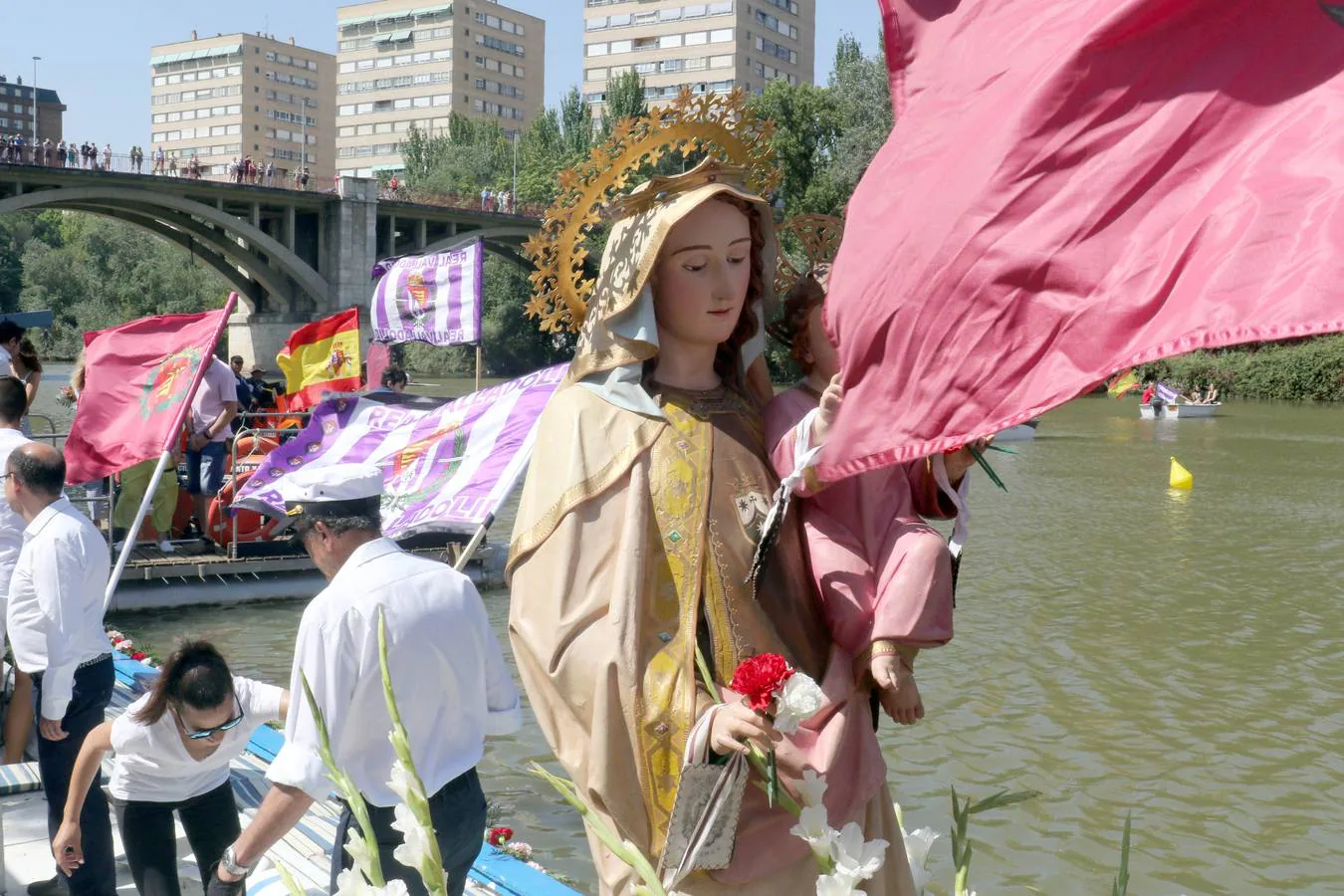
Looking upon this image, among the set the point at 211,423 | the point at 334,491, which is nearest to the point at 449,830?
the point at 334,491

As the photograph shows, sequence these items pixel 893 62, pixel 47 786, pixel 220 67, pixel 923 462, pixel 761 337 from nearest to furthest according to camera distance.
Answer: pixel 893 62, pixel 923 462, pixel 761 337, pixel 47 786, pixel 220 67

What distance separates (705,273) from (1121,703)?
24.0 ft

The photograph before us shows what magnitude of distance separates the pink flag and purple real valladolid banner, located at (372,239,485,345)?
7.30 metres

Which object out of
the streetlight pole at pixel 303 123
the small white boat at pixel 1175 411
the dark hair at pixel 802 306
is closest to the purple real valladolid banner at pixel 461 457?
the dark hair at pixel 802 306

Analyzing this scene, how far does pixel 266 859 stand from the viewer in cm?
418

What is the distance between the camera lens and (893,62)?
6.82 feet

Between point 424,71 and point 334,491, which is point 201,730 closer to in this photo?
point 334,491

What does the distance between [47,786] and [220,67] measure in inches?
4939

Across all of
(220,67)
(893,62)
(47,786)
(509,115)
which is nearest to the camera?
(893,62)

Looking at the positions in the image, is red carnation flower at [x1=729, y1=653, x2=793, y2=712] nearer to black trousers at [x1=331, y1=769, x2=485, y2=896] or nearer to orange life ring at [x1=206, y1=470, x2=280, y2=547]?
black trousers at [x1=331, y1=769, x2=485, y2=896]

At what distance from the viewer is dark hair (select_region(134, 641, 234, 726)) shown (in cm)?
369

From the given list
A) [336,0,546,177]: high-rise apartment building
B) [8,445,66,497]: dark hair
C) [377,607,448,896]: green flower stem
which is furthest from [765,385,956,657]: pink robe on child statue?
[336,0,546,177]: high-rise apartment building

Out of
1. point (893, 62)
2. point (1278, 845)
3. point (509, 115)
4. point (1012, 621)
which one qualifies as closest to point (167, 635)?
point (1012, 621)

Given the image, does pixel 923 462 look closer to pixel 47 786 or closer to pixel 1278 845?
pixel 47 786
